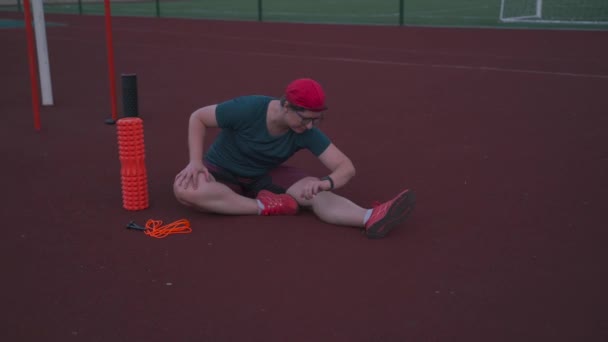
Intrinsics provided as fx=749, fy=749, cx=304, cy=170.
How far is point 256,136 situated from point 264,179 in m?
0.37

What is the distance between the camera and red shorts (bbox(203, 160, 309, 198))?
4863mm

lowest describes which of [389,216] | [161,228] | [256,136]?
[161,228]

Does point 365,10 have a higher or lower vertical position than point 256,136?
lower

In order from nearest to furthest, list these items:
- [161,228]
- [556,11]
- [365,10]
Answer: [161,228], [556,11], [365,10]

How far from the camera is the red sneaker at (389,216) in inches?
171

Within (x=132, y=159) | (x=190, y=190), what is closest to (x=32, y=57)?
(x=132, y=159)

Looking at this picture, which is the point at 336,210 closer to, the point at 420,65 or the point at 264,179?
the point at 264,179

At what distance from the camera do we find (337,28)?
18.6m

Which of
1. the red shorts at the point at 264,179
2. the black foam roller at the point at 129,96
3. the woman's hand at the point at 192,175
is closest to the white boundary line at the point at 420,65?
the black foam roller at the point at 129,96

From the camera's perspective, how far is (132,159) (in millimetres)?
4820

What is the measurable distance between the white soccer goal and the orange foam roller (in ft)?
45.9

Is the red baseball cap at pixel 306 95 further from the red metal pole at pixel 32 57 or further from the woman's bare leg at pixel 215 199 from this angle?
the red metal pole at pixel 32 57

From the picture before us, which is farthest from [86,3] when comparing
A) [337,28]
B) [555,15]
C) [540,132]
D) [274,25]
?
[540,132]

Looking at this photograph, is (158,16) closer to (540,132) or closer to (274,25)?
(274,25)
